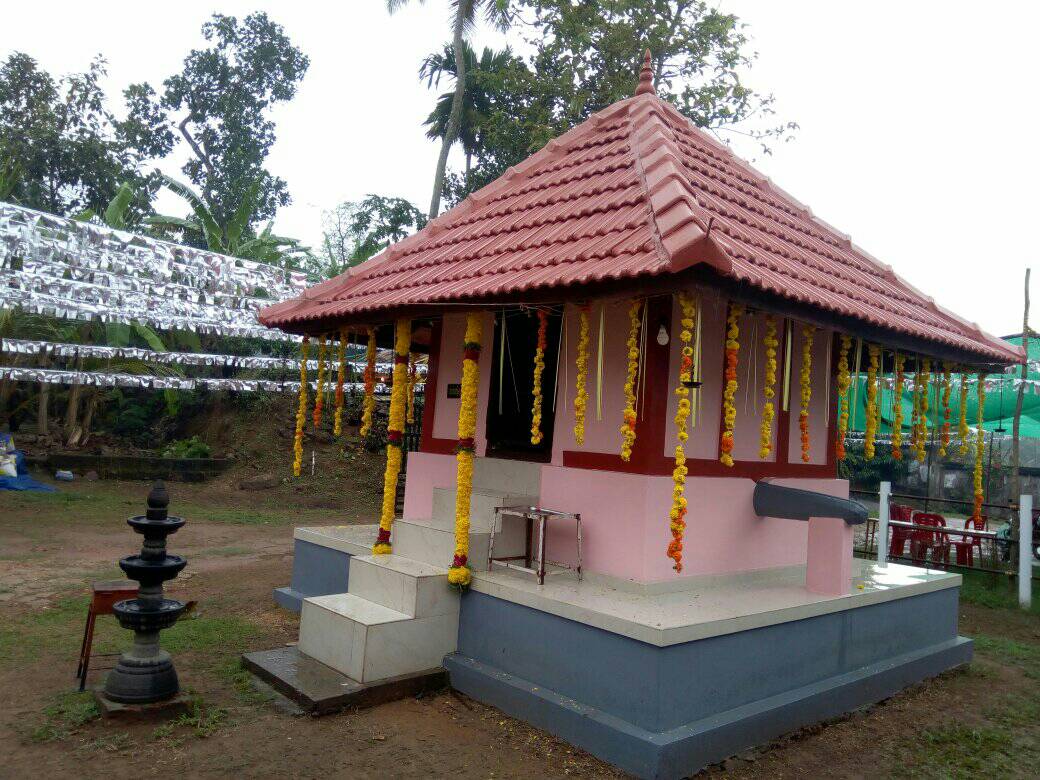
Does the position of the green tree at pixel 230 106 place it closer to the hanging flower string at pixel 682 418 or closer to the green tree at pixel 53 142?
the green tree at pixel 53 142

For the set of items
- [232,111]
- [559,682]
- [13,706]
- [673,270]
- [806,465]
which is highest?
[232,111]

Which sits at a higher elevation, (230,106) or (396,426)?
(230,106)

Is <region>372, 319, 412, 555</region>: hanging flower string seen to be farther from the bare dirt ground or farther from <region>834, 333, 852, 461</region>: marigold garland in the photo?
<region>834, 333, 852, 461</region>: marigold garland

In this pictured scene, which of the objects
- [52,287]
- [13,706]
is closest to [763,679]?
[13,706]

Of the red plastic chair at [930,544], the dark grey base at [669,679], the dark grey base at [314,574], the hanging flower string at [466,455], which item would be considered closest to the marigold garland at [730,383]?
the dark grey base at [669,679]

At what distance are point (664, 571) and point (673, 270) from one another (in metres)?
2.23

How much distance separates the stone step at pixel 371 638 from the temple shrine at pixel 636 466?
Answer: 2cm

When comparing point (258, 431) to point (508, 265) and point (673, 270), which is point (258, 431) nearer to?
point (508, 265)

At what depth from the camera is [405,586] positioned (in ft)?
17.7

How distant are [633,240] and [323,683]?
11.4 ft

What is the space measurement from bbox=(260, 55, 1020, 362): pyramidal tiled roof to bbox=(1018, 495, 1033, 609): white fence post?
3.08 metres

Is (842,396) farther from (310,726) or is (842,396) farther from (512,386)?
(310,726)

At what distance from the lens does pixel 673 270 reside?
408 cm

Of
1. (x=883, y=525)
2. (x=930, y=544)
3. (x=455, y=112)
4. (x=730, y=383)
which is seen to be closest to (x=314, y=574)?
(x=730, y=383)
